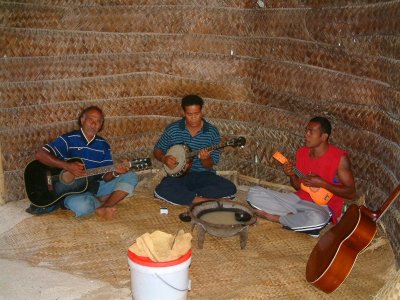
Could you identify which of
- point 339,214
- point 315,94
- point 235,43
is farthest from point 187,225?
point 235,43

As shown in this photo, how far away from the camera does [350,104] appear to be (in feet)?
16.5

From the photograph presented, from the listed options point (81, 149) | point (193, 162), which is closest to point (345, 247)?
point (193, 162)

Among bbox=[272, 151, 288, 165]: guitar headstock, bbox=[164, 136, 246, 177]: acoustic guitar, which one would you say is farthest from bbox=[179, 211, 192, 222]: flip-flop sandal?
bbox=[272, 151, 288, 165]: guitar headstock

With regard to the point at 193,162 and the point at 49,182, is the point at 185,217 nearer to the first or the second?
the point at 193,162

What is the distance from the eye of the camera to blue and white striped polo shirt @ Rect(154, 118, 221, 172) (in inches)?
219

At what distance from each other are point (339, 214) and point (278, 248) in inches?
31.0

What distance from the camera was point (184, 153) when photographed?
5.36 metres

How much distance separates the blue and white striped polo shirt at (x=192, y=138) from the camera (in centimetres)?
557

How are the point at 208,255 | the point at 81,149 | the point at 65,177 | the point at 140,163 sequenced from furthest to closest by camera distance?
the point at 81,149
the point at 65,177
the point at 140,163
the point at 208,255

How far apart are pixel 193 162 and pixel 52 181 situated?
1.55 metres

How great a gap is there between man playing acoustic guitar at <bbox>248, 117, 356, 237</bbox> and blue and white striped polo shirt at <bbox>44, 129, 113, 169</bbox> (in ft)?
5.78

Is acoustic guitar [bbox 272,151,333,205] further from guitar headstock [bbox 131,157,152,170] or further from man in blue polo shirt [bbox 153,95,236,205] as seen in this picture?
guitar headstock [bbox 131,157,152,170]

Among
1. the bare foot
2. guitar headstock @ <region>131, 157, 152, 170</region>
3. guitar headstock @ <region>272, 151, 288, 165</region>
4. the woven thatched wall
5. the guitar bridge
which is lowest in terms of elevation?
the bare foot

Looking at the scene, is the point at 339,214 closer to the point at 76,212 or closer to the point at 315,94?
the point at 315,94
